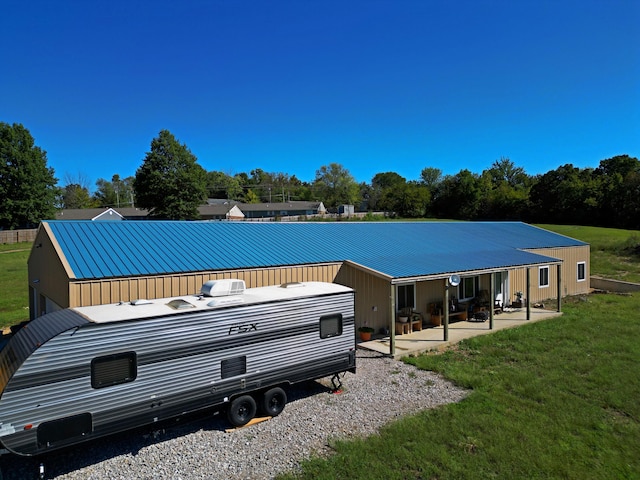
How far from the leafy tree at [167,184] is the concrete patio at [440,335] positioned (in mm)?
48420

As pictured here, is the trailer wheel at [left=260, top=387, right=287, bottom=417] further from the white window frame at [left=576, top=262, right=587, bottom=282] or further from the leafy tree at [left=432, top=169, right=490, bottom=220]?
the leafy tree at [left=432, top=169, right=490, bottom=220]

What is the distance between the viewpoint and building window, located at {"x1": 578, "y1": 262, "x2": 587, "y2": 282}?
25.0 meters

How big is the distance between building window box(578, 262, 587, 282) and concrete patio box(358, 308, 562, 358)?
7.81 m

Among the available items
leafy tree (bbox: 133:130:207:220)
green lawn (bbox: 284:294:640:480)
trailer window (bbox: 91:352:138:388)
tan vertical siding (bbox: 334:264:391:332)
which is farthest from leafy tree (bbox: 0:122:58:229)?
green lawn (bbox: 284:294:640:480)

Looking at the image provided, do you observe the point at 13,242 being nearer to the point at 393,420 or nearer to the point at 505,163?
the point at 393,420

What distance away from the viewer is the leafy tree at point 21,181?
54.1 m

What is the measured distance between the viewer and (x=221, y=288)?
9.50 meters

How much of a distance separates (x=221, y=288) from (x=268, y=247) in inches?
215

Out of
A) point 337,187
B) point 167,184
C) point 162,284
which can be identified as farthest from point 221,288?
point 337,187

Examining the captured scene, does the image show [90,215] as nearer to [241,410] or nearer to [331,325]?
[331,325]

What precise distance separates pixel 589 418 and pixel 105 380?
981cm

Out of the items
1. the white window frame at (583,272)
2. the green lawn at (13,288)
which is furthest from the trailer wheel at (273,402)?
the white window frame at (583,272)

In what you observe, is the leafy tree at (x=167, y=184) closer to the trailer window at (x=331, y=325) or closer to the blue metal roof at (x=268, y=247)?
the blue metal roof at (x=268, y=247)

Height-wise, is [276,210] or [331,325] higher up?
[276,210]
